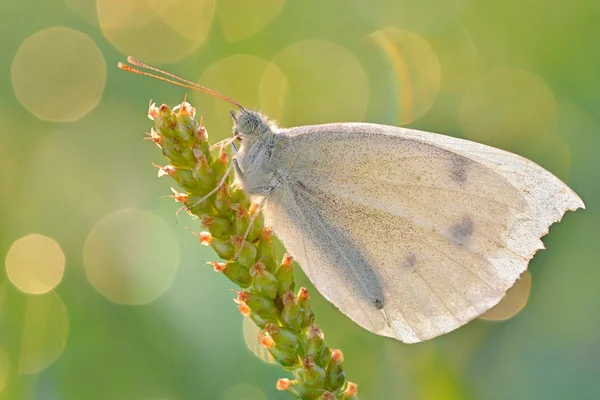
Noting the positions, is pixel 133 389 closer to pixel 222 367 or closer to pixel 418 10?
pixel 222 367

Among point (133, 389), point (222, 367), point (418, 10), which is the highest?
point (418, 10)

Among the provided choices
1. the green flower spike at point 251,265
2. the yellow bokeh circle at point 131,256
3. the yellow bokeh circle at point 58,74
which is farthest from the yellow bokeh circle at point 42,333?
the yellow bokeh circle at point 58,74

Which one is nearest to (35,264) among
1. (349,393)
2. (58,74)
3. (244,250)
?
(244,250)

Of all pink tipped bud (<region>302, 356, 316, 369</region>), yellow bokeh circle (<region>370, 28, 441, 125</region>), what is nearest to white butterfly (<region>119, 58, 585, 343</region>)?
pink tipped bud (<region>302, 356, 316, 369</region>)

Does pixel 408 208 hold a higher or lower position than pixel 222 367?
higher

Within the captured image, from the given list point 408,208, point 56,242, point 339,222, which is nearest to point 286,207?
point 339,222

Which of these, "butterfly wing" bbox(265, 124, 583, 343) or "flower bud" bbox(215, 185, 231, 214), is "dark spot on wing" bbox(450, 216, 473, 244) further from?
"flower bud" bbox(215, 185, 231, 214)

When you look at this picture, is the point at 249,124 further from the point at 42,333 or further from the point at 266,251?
the point at 42,333
